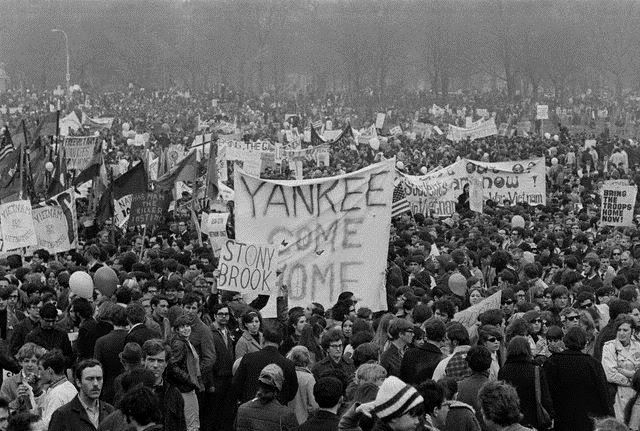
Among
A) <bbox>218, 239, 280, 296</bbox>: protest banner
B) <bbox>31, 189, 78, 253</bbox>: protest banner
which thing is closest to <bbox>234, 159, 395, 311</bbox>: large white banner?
<bbox>218, 239, 280, 296</bbox>: protest banner

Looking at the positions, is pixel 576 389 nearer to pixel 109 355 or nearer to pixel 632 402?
pixel 632 402

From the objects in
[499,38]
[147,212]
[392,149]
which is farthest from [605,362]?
[499,38]

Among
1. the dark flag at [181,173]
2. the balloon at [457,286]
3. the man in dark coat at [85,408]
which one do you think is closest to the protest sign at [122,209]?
the dark flag at [181,173]

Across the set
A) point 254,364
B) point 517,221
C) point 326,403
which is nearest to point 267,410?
point 326,403

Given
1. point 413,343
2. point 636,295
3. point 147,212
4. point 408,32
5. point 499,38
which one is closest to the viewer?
point 413,343

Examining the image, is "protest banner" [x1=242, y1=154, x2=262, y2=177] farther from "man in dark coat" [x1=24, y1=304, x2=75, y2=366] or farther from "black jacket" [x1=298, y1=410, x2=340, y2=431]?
"black jacket" [x1=298, y1=410, x2=340, y2=431]

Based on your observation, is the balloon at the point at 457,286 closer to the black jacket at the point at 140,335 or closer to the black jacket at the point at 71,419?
the black jacket at the point at 140,335

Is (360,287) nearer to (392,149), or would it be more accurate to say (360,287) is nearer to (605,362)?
(605,362)
